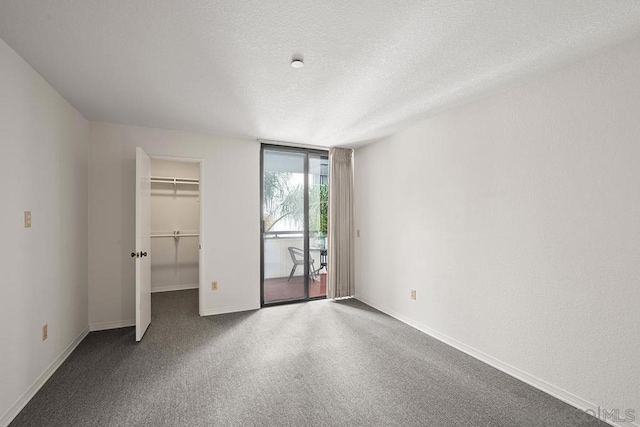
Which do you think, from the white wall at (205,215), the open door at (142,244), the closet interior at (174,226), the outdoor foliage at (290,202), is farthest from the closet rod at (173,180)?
the outdoor foliage at (290,202)

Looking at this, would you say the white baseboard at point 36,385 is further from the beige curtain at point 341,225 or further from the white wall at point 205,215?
the beige curtain at point 341,225

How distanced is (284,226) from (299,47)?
9.44 feet

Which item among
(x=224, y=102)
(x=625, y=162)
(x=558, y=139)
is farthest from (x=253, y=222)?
(x=625, y=162)

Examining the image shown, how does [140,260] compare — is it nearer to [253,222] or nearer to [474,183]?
[253,222]

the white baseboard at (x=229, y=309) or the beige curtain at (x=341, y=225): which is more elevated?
the beige curtain at (x=341, y=225)

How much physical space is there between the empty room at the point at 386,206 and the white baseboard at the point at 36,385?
19mm

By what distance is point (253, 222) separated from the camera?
13.8ft

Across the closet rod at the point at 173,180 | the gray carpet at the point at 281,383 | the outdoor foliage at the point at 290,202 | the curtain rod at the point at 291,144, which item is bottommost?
the gray carpet at the point at 281,383

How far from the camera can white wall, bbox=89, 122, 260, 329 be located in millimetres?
3439

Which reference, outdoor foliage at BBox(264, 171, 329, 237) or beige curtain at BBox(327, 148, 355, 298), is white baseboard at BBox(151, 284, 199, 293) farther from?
beige curtain at BBox(327, 148, 355, 298)

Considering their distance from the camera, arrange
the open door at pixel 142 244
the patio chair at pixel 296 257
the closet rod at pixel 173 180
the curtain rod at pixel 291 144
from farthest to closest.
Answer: the closet rod at pixel 173 180 → the patio chair at pixel 296 257 → the curtain rod at pixel 291 144 → the open door at pixel 142 244

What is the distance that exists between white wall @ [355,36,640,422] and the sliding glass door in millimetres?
1595

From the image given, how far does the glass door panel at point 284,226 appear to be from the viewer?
14.4ft

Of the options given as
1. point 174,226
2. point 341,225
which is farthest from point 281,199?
point 174,226
